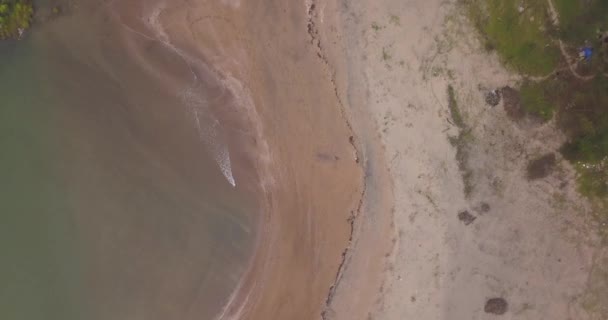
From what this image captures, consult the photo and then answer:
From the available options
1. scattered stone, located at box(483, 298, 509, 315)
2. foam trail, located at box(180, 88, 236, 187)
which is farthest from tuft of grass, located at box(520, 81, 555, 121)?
foam trail, located at box(180, 88, 236, 187)

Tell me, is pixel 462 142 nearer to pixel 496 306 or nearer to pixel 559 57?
pixel 559 57

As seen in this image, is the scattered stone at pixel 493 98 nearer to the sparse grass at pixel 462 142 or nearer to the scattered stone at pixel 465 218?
the sparse grass at pixel 462 142

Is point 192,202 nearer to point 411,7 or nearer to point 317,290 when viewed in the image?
point 317,290

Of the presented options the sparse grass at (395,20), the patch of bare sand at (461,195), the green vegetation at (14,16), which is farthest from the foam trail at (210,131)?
the sparse grass at (395,20)

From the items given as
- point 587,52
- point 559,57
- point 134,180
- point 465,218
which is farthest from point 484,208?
point 134,180

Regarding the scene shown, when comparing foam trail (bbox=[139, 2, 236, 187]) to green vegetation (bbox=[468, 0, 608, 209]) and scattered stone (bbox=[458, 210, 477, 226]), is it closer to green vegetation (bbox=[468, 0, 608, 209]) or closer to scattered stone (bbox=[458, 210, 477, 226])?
scattered stone (bbox=[458, 210, 477, 226])
